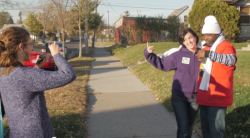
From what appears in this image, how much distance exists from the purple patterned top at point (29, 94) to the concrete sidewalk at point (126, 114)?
2627 millimetres

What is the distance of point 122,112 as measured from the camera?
19.6 feet

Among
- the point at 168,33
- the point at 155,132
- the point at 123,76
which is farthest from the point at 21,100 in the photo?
the point at 168,33

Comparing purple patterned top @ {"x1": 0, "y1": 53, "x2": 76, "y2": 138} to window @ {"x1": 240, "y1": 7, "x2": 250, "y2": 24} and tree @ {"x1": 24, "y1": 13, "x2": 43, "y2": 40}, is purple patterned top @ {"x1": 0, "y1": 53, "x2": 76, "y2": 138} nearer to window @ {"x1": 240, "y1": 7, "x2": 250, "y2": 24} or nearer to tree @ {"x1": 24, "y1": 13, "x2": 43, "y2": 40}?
window @ {"x1": 240, "y1": 7, "x2": 250, "y2": 24}

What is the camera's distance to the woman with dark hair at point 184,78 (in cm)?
345

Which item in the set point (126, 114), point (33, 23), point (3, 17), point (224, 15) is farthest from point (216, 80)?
point (3, 17)

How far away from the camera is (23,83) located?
2.01m

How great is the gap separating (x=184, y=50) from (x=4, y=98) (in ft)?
7.51

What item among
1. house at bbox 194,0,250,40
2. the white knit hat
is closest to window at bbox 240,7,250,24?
house at bbox 194,0,250,40

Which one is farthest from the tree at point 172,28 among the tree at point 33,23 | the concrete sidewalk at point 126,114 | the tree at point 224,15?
the tree at point 33,23

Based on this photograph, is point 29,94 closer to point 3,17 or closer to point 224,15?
point 224,15

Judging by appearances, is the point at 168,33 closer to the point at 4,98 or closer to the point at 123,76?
the point at 123,76

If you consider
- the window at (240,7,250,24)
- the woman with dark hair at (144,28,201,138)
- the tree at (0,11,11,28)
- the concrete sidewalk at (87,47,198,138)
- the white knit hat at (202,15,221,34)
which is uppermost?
the tree at (0,11,11,28)

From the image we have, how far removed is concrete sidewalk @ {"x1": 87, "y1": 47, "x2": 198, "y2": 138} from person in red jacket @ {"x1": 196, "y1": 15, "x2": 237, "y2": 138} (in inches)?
56.2

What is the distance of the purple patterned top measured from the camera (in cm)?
200
